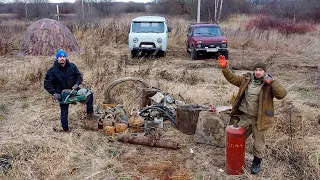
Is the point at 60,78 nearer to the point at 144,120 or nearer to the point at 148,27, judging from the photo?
the point at 144,120

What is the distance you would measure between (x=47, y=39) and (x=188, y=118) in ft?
34.2

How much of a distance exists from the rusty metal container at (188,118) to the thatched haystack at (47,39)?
386 inches

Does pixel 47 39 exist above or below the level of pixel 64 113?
above

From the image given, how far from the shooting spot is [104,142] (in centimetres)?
536

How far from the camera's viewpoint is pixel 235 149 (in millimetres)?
4203

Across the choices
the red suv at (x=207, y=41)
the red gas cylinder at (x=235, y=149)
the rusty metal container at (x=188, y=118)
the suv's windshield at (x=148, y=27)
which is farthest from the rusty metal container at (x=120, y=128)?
the suv's windshield at (x=148, y=27)

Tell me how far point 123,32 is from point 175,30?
3609 mm

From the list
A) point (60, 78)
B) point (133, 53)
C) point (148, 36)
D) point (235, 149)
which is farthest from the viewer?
point (133, 53)

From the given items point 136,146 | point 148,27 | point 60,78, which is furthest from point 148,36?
point 136,146

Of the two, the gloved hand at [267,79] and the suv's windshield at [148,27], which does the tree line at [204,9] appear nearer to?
the suv's windshield at [148,27]

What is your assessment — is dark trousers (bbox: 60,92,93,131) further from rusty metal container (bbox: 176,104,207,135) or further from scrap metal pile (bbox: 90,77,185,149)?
rusty metal container (bbox: 176,104,207,135)

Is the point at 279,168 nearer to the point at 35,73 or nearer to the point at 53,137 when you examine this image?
the point at 53,137

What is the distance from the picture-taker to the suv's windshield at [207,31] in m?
14.2

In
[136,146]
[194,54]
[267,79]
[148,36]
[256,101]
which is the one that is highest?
[148,36]
